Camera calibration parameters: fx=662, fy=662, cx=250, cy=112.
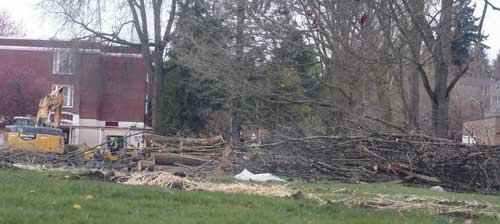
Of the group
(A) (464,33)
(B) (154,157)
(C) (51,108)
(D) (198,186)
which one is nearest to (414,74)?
(A) (464,33)

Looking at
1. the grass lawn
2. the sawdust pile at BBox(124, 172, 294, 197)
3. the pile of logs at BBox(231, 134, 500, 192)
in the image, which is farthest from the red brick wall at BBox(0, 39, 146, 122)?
the grass lawn

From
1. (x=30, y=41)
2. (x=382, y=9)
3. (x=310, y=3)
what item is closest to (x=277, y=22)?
(x=310, y=3)

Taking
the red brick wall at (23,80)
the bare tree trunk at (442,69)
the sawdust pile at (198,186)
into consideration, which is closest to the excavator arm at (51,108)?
the red brick wall at (23,80)

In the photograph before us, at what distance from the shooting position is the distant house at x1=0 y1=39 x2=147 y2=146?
53219 mm

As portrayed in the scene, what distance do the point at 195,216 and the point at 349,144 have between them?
452 inches

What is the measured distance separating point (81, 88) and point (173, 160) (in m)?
33.7

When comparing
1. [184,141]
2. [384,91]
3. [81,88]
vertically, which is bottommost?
[184,141]

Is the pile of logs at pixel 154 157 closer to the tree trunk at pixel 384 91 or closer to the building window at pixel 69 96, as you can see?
the tree trunk at pixel 384 91

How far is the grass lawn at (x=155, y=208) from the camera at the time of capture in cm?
759

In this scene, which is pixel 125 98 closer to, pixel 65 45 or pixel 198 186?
pixel 65 45

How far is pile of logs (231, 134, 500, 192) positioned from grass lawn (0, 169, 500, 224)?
8.12m

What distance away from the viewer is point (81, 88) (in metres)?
53.7

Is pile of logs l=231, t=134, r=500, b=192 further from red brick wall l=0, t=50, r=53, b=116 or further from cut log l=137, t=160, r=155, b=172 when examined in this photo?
red brick wall l=0, t=50, r=53, b=116

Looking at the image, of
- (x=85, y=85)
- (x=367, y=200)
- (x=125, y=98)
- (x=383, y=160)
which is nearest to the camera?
(x=367, y=200)
